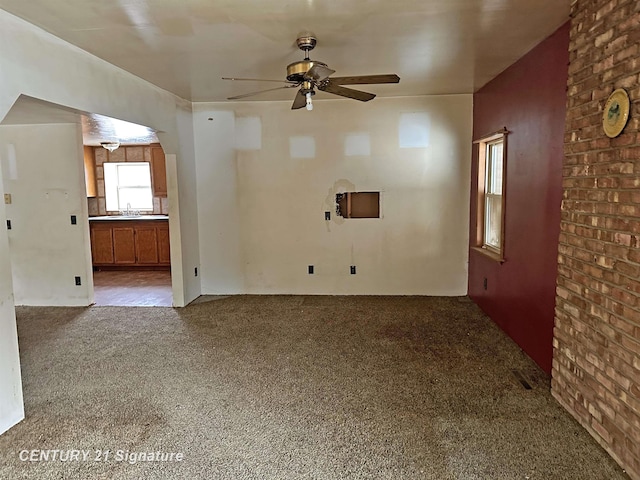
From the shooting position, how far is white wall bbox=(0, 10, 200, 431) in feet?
8.02

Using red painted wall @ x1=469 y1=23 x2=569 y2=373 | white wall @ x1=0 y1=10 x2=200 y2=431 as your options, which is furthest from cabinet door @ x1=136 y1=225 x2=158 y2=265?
red painted wall @ x1=469 y1=23 x2=569 y2=373

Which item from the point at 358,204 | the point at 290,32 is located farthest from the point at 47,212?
the point at 290,32

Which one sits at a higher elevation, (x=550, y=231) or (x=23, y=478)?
(x=550, y=231)

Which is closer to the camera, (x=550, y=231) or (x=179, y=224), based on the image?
(x=550, y=231)

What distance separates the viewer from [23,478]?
206 cm

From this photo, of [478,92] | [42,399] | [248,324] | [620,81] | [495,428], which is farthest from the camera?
[478,92]

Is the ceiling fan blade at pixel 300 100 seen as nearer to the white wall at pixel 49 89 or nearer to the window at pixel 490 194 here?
the white wall at pixel 49 89

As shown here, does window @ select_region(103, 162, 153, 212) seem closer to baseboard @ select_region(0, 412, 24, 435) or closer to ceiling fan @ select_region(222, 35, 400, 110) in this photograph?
ceiling fan @ select_region(222, 35, 400, 110)

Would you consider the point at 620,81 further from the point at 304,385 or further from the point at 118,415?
the point at 118,415

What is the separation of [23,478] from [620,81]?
3544 mm

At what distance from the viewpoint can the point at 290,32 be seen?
284 cm

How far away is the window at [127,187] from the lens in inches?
306

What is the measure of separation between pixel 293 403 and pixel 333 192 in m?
3.10

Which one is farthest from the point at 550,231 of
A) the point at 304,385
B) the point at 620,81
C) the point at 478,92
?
the point at 478,92
